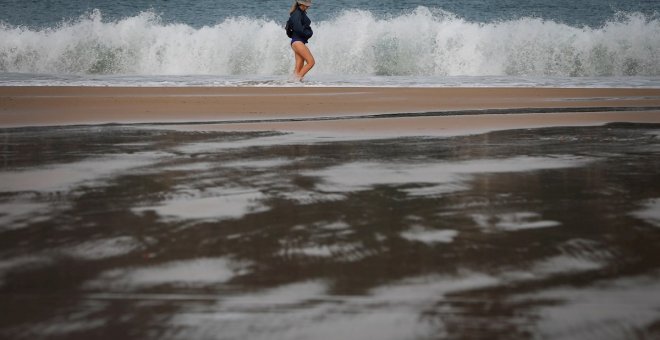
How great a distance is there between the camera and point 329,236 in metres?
3.43

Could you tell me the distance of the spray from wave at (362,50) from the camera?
25.1 meters

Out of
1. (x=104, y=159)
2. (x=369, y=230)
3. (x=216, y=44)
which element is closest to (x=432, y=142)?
(x=104, y=159)

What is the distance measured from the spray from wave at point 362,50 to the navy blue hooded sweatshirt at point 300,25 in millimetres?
9355

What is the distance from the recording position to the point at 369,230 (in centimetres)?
354

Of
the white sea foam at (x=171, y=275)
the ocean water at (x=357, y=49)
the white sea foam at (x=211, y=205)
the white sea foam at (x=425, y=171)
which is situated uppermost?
the white sea foam at (x=171, y=275)

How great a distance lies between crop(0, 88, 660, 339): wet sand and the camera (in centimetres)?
242

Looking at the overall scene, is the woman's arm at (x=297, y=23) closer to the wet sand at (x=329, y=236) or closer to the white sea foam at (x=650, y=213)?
the wet sand at (x=329, y=236)

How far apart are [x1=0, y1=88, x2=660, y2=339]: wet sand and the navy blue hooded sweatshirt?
8.33m

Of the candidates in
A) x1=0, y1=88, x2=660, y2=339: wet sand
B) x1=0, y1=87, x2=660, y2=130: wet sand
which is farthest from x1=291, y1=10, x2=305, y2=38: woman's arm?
x1=0, y1=88, x2=660, y2=339: wet sand

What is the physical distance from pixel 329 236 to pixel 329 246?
0.17 m

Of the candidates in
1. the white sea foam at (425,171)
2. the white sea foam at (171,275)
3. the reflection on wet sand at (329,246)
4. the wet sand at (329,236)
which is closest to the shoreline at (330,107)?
the wet sand at (329,236)

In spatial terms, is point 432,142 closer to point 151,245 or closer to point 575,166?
point 575,166

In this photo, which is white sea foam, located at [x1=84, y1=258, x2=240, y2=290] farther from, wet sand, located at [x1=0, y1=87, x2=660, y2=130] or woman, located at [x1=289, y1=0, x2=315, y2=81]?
woman, located at [x1=289, y1=0, x2=315, y2=81]

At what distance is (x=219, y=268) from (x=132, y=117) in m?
6.91
